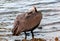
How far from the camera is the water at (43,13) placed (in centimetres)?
1301

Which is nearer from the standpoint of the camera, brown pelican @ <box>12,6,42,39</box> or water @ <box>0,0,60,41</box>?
brown pelican @ <box>12,6,42,39</box>

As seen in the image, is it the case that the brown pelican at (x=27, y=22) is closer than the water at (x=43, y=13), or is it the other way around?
the brown pelican at (x=27, y=22)

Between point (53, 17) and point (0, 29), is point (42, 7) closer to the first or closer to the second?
point (53, 17)

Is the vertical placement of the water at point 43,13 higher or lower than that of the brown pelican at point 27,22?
lower

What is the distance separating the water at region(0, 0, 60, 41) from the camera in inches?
512

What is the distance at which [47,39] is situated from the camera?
1199cm

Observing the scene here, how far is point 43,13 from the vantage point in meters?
17.2

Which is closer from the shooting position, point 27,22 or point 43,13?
point 27,22

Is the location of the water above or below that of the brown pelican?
below

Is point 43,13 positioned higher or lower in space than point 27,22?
lower

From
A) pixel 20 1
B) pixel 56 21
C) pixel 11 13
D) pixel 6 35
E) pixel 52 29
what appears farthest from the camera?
pixel 20 1

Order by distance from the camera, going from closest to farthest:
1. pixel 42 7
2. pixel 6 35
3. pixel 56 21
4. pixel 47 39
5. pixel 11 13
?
pixel 47 39 → pixel 6 35 → pixel 56 21 → pixel 11 13 → pixel 42 7

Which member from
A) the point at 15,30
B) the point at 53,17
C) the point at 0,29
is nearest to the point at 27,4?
the point at 53,17

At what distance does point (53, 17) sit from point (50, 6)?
3.03m
